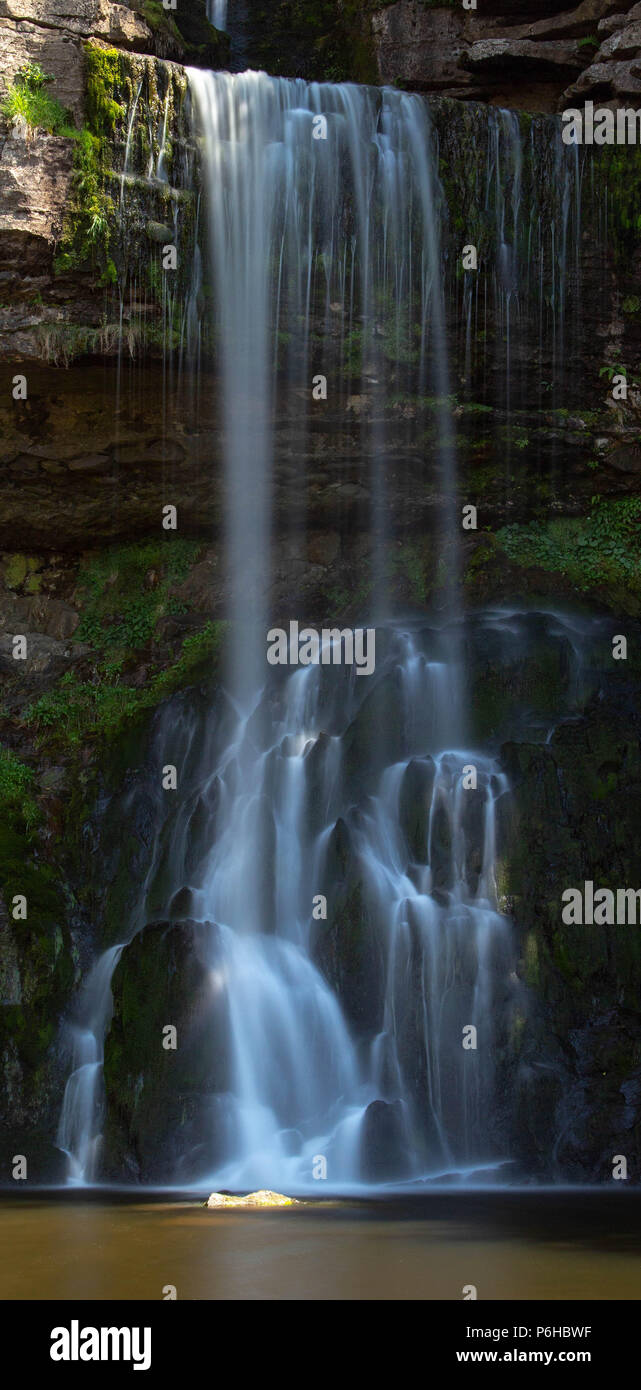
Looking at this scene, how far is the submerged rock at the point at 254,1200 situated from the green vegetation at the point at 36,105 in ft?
33.5

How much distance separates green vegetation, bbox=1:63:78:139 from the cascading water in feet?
4.93

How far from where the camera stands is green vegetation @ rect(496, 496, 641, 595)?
1494cm

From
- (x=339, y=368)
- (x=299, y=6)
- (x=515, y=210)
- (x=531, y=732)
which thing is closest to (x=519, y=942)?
(x=531, y=732)

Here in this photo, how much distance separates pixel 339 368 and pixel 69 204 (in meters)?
3.38

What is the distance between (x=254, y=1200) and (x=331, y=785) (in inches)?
175

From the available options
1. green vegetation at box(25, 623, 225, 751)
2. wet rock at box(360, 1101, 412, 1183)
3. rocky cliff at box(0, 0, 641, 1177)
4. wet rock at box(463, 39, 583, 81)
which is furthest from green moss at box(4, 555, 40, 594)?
wet rock at box(360, 1101, 412, 1183)

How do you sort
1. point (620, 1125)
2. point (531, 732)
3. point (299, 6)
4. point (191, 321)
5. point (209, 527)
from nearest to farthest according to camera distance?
1. point (620, 1125)
2. point (531, 732)
3. point (191, 321)
4. point (209, 527)
5. point (299, 6)

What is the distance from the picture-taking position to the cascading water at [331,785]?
32.1 feet

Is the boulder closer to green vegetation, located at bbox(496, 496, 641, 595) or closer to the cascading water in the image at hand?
the cascading water

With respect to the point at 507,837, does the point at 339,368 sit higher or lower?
higher

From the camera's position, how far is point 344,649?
13.9 m

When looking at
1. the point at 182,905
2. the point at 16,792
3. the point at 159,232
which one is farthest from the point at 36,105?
the point at 182,905

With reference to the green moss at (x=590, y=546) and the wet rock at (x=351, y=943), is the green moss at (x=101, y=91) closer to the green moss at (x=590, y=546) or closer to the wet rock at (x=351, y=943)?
the green moss at (x=590, y=546)

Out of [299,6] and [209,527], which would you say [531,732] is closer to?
[209,527]
